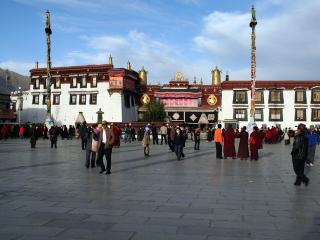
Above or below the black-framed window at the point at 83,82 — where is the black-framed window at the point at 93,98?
below

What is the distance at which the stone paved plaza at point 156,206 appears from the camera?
567 centimetres

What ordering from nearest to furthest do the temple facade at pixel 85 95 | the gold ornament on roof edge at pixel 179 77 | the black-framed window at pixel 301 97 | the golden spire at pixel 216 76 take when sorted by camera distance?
the black-framed window at pixel 301 97, the temple facade at pixel 85 95, the gold ornament on roof edge at pixel 179 77, the golden spire at pixel 216 76

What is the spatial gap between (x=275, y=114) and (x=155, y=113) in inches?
555

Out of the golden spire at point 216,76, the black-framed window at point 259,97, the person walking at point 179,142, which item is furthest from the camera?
the golden spire at point 216,76

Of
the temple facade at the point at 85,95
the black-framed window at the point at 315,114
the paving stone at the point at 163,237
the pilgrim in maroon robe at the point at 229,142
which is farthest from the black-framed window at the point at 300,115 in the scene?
the paving stone at the point at 163,237

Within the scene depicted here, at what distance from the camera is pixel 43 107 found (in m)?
55.9

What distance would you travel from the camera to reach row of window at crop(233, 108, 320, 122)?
2012 inches

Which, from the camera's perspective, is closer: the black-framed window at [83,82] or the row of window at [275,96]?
the row of window at [275,96]

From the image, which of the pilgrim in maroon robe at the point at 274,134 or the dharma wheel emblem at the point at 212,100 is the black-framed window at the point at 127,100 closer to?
the dharma wheel emblem at the point at 212,100

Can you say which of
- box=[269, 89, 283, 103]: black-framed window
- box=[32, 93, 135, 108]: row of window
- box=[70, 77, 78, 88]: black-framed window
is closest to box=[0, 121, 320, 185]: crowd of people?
box=[32, 93, 135, 108]: row of window

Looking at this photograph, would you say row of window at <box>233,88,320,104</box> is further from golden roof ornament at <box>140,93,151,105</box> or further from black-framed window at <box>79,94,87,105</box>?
black-framed window at <box>79,94,87,105</box>

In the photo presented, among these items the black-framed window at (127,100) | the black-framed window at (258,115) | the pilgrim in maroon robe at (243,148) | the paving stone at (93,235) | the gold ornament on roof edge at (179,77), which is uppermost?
the gold ornament on roof edge at (179,77)

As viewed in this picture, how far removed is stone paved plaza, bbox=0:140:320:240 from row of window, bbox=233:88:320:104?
131 feet

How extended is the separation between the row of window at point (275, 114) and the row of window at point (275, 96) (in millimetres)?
982
